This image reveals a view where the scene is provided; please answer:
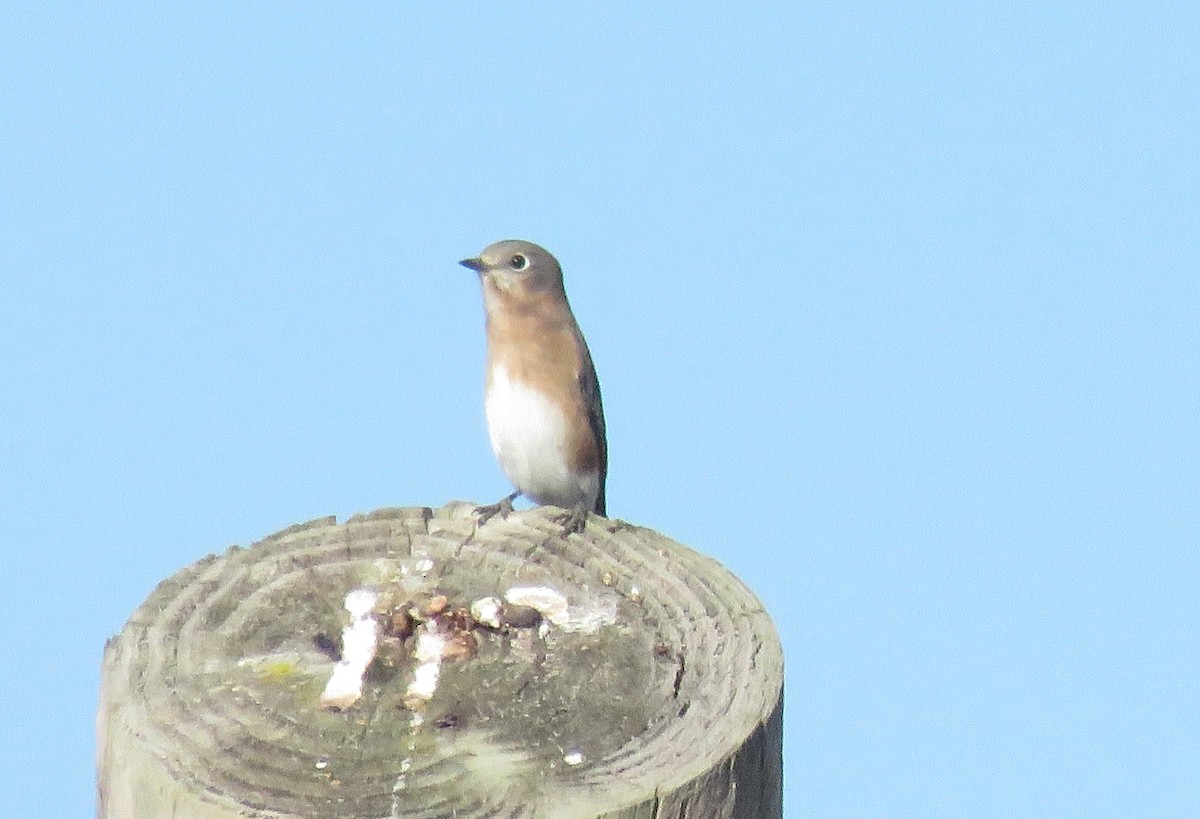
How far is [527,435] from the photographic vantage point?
769cm

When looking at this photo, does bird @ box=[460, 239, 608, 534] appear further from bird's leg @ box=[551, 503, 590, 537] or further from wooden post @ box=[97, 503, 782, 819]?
wooden post @ box=[97, 503, 782, 819]

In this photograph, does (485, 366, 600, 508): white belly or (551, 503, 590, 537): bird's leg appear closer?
(551, 503, 590, 537): bird's leg

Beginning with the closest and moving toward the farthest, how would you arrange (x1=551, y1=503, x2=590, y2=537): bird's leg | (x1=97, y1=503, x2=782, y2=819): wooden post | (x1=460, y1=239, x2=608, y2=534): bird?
(x1=97, y1=503, x2=782, y2=819): wooden post
(x1=551, y1=503, x2=590, y2=537): bird's leg
(x1=460, y1=239, x2=608, y2=534): bird

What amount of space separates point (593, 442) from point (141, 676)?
12.5ft

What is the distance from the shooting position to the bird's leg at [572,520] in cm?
489

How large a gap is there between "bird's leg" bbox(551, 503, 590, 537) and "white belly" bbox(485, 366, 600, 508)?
2.59 m

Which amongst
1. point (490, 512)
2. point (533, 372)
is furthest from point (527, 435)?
point (490, 512)

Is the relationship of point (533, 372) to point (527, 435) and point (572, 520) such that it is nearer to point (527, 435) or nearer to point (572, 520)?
point (527, 435)

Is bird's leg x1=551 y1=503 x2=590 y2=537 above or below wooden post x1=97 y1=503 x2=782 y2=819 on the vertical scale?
above

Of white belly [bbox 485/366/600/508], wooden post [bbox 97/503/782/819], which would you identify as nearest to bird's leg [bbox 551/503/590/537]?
wooden post [bbox 97/503/782/819]

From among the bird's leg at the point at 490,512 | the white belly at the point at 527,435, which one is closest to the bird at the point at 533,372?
the white belly at the point at 527,435

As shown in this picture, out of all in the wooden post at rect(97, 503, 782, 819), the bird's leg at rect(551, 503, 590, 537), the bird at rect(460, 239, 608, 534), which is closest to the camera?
the wooden post at rect(97, 503, 782, 819)

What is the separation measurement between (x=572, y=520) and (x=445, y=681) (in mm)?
896

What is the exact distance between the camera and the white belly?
7.67 m
